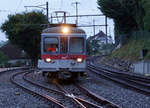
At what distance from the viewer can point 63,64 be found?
1606 centimetres

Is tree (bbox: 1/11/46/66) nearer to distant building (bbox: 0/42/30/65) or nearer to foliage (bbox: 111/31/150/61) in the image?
foliage (bbox: 111/31/150/61)

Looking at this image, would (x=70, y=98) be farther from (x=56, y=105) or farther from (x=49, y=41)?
(x=49, y=41)

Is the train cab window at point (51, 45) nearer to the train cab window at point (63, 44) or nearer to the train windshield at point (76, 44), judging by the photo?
the train cab window at point (63, 44)

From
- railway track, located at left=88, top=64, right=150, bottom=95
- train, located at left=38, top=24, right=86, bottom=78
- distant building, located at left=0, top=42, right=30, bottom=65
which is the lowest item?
distant building, located at left=0, top=42, right=30, bottom=65

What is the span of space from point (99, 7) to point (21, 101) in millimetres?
33811

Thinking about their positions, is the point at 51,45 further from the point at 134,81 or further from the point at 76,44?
the point at 134,81

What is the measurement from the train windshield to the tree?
26.2 metres

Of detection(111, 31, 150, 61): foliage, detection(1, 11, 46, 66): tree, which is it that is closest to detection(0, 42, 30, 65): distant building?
detection(1, 11, 46, 66): tree

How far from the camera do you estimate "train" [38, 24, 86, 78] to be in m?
16.1

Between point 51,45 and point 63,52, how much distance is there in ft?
2.60

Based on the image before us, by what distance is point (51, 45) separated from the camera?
54.0 feet

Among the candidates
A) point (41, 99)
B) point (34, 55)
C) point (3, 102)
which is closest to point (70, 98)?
point (41, 99)

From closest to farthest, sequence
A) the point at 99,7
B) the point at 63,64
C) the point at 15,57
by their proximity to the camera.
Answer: the point at 63,64, the point at 99,7, the point at 15,57

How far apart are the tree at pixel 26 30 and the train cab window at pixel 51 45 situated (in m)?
26.0
